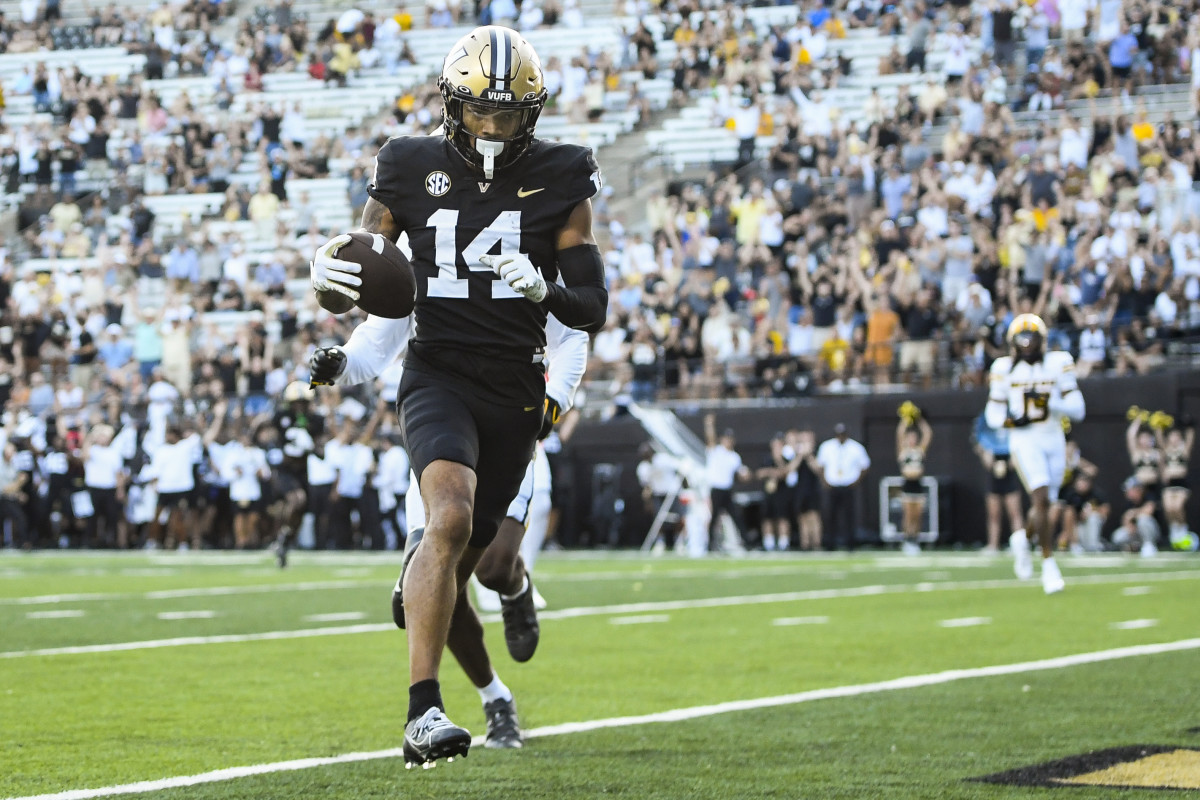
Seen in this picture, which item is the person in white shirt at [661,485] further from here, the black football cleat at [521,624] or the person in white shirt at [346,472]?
the black football cleat at [521,624]

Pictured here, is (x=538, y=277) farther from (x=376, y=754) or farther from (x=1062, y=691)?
(x=1062, y=691)

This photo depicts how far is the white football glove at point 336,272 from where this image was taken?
14.4 feet

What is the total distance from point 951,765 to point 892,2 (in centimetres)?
2079

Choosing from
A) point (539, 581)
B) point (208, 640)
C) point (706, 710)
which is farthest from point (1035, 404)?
point (706, 710)

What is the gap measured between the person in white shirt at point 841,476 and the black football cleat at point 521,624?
1317cm

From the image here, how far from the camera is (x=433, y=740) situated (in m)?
3.92

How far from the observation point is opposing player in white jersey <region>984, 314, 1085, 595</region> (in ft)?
40.5

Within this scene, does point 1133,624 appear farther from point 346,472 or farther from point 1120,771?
point 346,472

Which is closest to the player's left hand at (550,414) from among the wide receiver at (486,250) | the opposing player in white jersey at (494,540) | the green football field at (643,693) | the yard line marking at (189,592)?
the opposing player in white jersey at (494,540)

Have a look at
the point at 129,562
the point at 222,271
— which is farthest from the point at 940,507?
the point at 222,271

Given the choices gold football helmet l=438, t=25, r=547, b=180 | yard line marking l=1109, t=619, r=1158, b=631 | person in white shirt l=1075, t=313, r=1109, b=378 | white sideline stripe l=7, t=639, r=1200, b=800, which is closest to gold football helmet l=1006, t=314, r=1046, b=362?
yard line marking l=1109, t=619, r=1158, b=631

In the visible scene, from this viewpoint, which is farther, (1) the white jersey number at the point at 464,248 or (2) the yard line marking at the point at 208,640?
(2) the yard line marking at the point at 208,640

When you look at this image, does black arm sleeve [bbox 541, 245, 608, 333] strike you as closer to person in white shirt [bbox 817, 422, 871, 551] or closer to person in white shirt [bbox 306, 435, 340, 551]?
person in white shirt [bbox 817, 422, 871, 551]

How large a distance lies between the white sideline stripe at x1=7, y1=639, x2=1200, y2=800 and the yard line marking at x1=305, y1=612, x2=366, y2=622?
3.98 m
